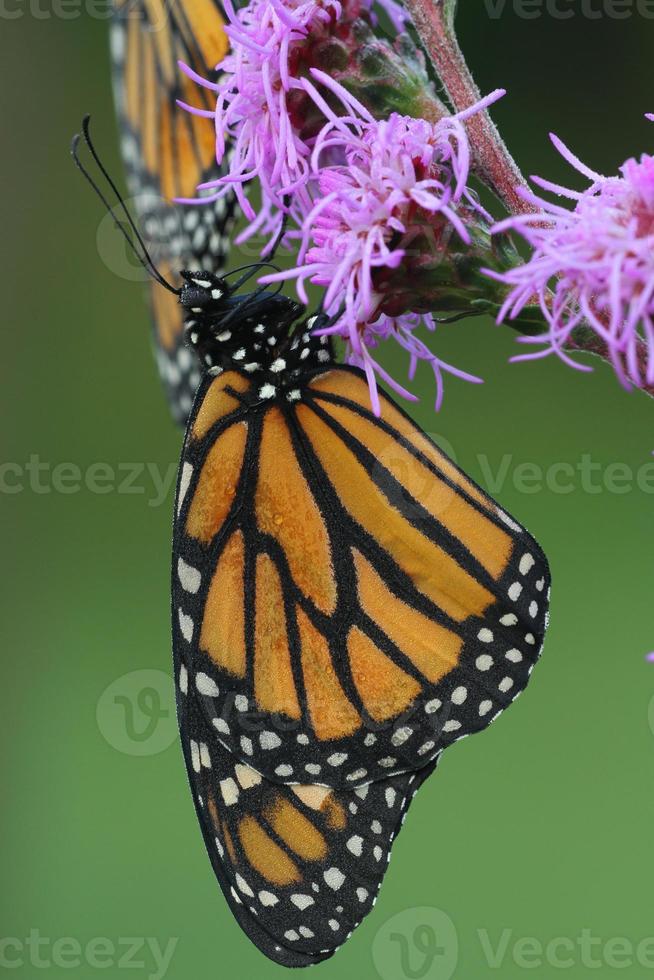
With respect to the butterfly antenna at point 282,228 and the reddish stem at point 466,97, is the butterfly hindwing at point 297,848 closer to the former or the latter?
the butterfly antenna at point 282,228

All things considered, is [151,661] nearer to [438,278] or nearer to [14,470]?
[14,470]

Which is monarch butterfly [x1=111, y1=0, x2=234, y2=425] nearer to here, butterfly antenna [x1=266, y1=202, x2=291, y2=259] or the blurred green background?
butterfly antenna [x1=266, y1=202, x2=291, y2=259]

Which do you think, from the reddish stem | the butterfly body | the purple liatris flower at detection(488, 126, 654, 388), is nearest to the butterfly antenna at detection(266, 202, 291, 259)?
the butterfly body

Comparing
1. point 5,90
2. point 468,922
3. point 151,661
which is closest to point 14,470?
point 151,661

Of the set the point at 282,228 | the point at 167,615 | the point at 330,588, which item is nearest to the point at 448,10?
the point at 282,228

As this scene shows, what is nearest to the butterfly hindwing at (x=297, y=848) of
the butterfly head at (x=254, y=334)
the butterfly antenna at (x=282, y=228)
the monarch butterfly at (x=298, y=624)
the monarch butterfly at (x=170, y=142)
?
the monarch butterfly at (x=298, y=624)
